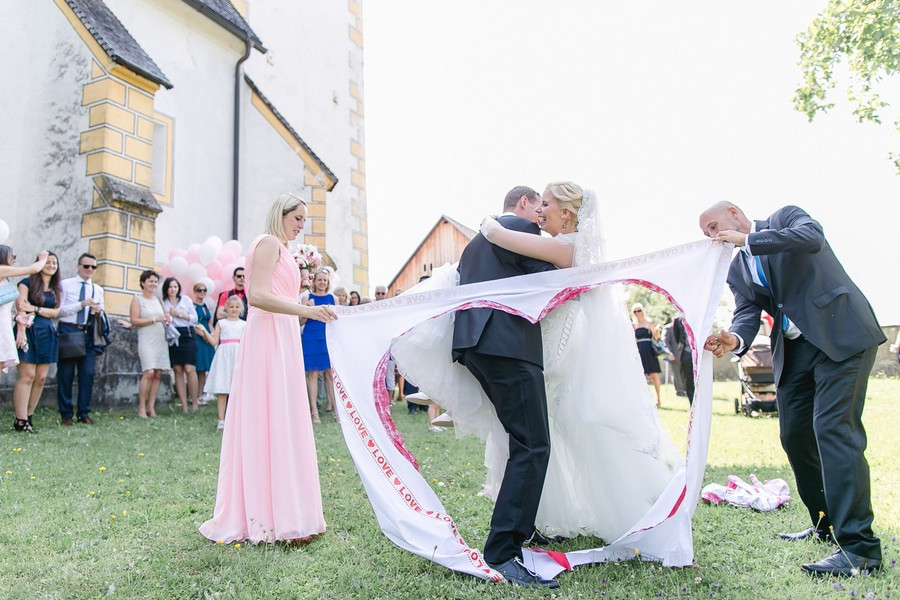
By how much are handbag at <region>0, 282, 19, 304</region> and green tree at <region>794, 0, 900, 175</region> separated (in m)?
16.2

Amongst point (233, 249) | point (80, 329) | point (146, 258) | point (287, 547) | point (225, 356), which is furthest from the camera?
point (233, 249)

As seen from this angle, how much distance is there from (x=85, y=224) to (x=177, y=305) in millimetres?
1886

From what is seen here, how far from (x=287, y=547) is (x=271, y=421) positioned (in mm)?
774

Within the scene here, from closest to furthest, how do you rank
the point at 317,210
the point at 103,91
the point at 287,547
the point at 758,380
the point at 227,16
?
the point at 287,547
the point at 103,91
the point at 758,380
the point at 227,16
the point at 317,210

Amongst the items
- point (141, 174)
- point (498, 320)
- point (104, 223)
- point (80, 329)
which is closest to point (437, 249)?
point (141, 174)

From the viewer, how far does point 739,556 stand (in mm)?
3803

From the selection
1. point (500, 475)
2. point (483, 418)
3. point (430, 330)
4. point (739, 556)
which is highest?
point (430, 330)

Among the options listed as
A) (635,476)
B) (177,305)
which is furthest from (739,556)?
(177,305)

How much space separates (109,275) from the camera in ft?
32.2

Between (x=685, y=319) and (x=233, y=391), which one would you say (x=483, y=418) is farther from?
(x=233, y=391)

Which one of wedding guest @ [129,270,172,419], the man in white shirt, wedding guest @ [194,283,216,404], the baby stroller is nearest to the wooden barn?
the baby stroller

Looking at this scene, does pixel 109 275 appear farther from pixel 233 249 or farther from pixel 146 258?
pixel 233 249

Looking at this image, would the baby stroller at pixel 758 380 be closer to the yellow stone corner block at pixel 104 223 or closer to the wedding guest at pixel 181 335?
the wedding guest at pixel 181 335

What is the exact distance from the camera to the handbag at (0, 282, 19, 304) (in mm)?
7241
